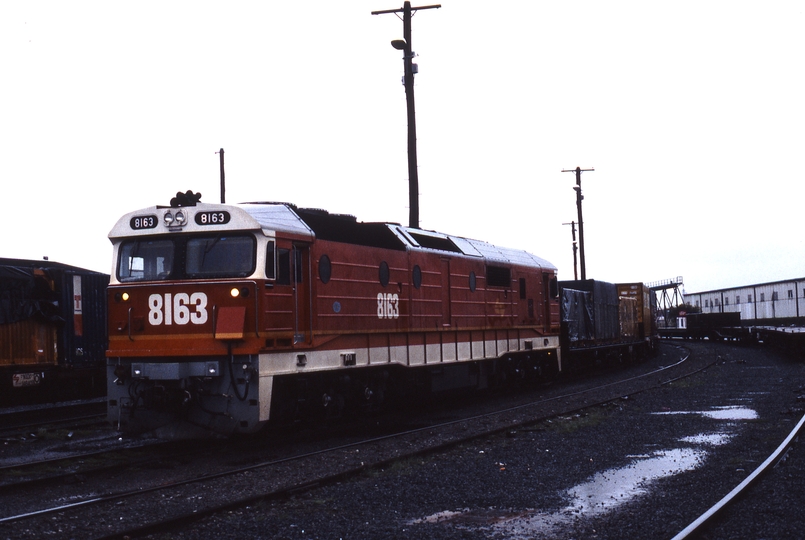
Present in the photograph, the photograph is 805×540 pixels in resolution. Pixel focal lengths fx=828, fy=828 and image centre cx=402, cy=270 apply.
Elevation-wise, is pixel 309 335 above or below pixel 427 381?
above

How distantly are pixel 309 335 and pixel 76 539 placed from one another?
6148 millimetres

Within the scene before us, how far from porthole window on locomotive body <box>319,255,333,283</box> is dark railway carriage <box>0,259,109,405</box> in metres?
9.45

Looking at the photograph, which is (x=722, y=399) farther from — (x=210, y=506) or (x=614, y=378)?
(x=210, y=506)

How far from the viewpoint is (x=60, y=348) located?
20.7 m

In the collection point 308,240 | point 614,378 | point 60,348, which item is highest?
point 308,240

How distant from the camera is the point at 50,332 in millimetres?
20547

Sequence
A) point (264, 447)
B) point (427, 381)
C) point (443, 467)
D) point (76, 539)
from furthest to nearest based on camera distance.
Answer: point (427, 381), point (264, 447), point (443, 467), point (76, 539)

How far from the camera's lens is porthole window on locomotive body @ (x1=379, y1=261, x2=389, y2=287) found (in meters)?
15.5

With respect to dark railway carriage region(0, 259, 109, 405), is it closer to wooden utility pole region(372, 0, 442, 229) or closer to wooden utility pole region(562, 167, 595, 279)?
wooden utility pole region(372, 0, 442, 229)

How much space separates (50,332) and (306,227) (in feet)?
34.3

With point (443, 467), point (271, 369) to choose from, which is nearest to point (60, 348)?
point (271, 369)

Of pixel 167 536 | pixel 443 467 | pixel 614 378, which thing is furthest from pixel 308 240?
pixel 614 378

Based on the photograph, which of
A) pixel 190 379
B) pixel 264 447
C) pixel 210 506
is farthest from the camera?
pixel 264 447

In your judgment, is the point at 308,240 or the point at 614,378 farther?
the point at 614,378
